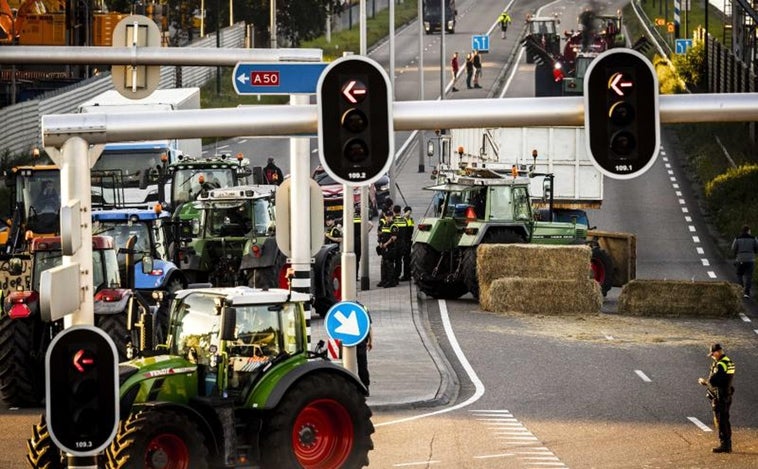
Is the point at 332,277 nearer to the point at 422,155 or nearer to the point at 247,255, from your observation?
the point at 247,255

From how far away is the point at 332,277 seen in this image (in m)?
35.1

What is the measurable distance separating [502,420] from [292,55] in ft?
24.8

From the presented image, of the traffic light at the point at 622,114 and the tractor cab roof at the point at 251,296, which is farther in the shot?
the tractor cab roof at the point at 251,296

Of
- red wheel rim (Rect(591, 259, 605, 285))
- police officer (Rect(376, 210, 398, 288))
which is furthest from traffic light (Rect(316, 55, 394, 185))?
police officer (Rect(376, 210, 398, 288))

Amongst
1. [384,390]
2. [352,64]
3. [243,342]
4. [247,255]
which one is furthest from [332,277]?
[352,64]

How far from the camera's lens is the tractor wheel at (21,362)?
84.4 ft

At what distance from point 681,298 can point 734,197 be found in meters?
16.0

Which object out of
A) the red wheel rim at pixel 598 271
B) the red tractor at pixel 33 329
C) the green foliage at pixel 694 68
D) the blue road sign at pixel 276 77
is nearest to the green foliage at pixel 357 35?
the green foliage at pixel 694 68

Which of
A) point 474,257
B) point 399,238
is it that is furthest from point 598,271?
point 399,238

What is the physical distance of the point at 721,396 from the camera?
23.8 m

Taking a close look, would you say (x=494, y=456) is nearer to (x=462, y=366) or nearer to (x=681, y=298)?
(x=462, y=366)

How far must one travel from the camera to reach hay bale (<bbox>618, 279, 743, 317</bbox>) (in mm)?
36719

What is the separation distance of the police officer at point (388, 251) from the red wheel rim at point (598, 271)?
14.0ft

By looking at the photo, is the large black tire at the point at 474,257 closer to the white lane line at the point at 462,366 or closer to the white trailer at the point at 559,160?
the white lane line at the point at 462,366
